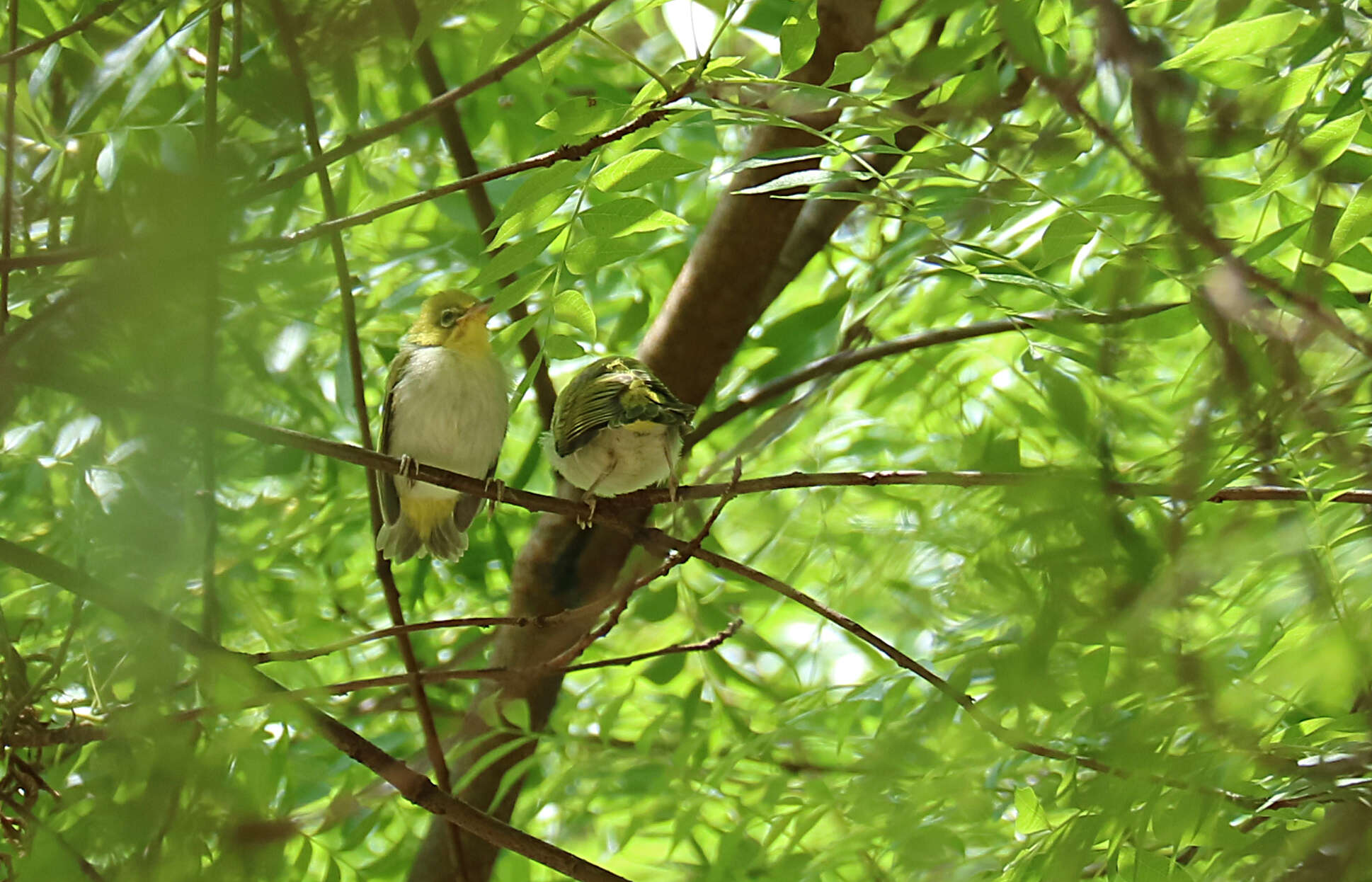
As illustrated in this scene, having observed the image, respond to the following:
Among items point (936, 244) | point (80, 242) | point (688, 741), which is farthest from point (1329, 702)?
point (688, 741)

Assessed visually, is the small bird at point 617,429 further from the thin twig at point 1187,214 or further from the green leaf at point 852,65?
the thin twig at point 1187,214

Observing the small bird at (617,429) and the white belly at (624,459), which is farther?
the white belly at (624,459)

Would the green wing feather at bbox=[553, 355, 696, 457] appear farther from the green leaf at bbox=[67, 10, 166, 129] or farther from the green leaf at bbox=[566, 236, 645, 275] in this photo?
the green leaf at bbox=[67, 10, 166, 129]

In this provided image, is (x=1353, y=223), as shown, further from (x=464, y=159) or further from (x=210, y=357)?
(x=464, y=159)

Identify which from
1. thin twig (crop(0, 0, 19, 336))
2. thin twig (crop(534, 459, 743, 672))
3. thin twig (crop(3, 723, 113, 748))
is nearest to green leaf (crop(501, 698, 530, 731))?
thin twig (crop(534, 459, 743, 672))

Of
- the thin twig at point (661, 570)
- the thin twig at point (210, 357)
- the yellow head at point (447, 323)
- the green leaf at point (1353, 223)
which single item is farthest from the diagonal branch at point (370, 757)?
the yellow head at point (447, 323)

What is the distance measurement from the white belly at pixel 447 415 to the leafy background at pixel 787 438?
159 mm

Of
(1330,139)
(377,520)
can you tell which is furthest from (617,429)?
(1330,139)

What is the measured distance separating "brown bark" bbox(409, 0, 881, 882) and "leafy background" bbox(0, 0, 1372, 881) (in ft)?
0.36

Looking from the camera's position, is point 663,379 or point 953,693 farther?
point 663,379

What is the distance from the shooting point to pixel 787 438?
9.64 ft

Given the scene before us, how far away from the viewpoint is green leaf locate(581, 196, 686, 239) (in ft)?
5.87

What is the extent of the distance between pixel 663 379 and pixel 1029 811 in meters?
1.64

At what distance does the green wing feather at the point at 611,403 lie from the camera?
2.49 metres
